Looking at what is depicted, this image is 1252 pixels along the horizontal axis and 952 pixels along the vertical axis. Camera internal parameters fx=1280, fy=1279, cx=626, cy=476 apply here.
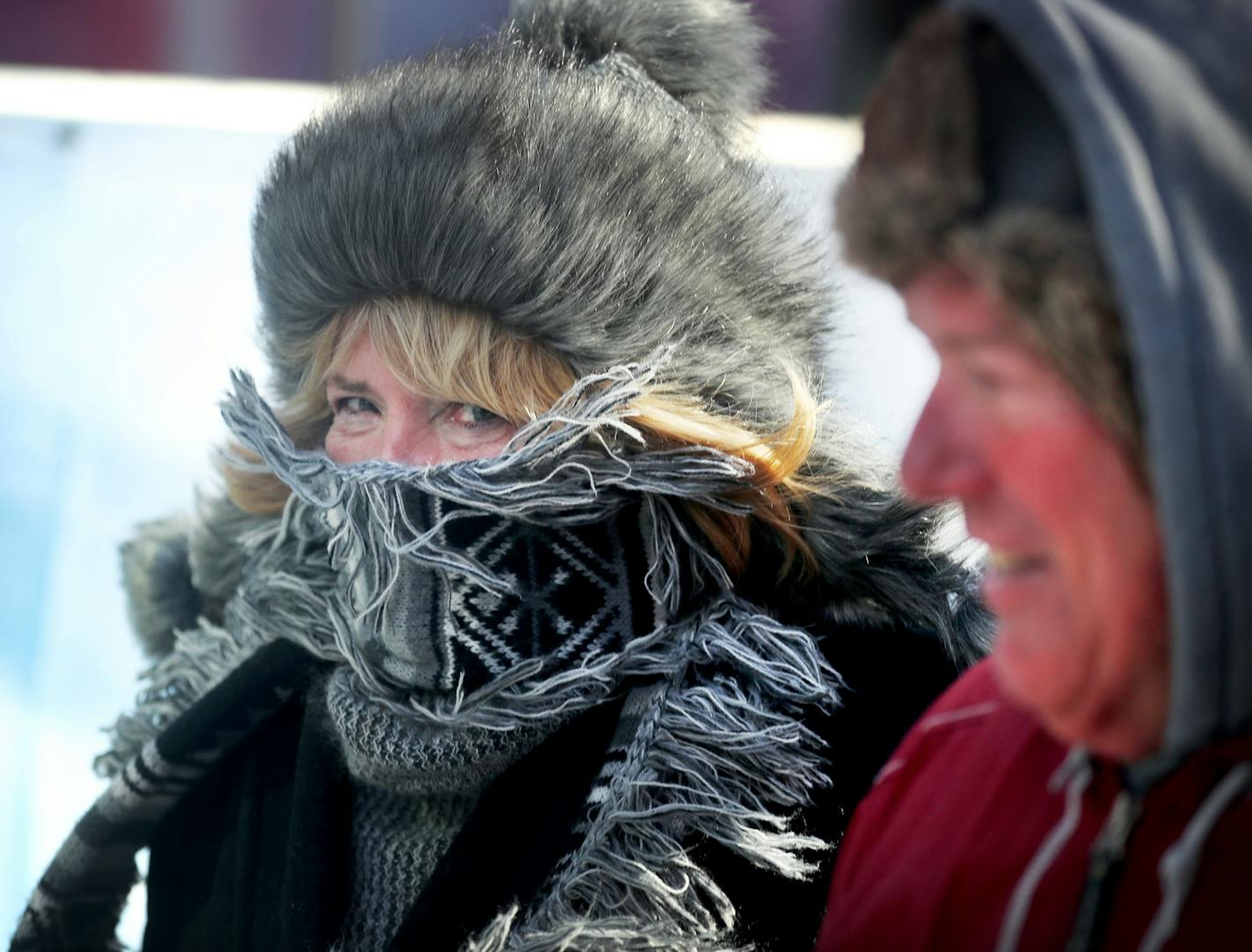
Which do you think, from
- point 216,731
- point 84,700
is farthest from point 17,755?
point 216,731

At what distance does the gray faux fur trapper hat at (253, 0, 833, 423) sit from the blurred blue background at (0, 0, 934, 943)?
766 mm

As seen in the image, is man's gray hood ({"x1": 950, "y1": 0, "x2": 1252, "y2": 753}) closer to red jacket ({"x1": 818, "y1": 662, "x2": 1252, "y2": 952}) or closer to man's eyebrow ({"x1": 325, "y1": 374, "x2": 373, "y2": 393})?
red jacket ({"x1": 818, "y1": 662, "x2": 1252, "y2": 952})

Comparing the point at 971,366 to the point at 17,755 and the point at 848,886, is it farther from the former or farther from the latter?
the point at 17,755

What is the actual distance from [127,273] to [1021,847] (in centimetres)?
188

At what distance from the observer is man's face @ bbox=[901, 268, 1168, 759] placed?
0.60 m

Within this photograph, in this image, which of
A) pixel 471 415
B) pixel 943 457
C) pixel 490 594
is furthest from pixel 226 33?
pixel 943 457

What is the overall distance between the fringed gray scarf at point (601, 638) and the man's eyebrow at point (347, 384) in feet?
0.24

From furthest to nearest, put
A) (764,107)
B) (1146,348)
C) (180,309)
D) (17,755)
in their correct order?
(180,309)
(17,755)
(764,107)
(1146,348)

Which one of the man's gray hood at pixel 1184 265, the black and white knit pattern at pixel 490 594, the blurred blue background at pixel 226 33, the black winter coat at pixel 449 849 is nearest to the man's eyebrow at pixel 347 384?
the black and white knit pattern at pixel 490 594

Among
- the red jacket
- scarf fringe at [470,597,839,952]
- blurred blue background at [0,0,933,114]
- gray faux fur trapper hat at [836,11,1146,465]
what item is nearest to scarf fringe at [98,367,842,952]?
scarf fringe at [470,597,839,952]

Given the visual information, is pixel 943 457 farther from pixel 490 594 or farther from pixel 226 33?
pixel 226 33

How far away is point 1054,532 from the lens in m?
0.61

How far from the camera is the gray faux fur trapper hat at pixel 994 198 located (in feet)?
1.92

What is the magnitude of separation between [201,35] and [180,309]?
466mm
